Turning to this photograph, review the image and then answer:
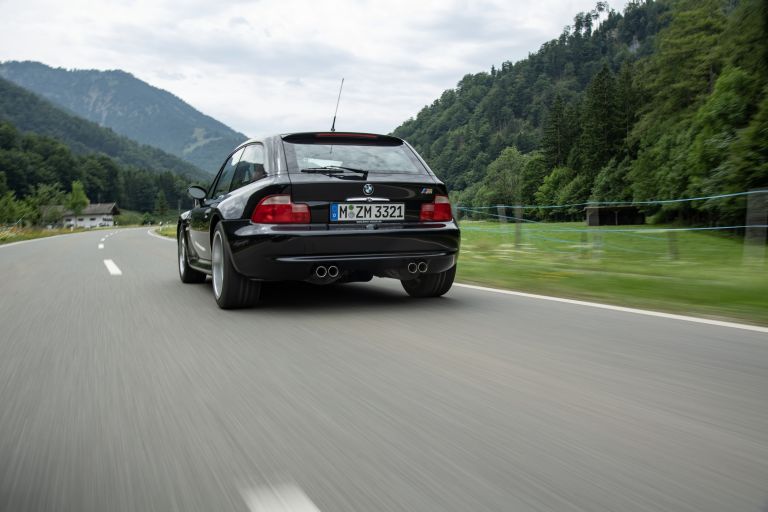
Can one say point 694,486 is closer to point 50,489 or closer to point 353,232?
point 50,489

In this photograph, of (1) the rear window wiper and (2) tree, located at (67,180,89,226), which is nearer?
(1) the rear window wiper

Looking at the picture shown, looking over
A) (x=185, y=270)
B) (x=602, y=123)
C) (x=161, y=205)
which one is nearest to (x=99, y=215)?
(x=161, y=205)

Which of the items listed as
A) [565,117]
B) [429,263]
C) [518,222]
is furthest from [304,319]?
[565,117]

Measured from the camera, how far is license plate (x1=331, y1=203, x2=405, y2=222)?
5.82m

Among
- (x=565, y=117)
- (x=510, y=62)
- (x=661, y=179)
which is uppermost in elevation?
(x=510, y=62)

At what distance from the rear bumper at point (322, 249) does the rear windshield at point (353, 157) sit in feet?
1.89

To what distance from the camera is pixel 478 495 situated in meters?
2.12

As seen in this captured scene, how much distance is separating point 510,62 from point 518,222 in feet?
637

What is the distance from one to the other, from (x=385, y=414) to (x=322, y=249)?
2.86 m

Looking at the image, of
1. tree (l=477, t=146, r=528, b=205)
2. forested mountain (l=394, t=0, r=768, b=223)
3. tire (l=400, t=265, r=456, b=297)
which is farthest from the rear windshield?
tree (l=477, t=146, r=528, b=205)

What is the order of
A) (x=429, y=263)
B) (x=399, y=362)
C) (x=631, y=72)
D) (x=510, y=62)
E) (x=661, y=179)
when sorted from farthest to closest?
(x=510, y=62)
(x=631, y=72)
(x=661, y=179)
(x=429, y=263)
(x=399, y=362)

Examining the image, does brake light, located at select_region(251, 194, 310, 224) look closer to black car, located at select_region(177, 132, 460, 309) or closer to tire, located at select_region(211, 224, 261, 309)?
black car, located at select_region(177, 132, 460, 309)

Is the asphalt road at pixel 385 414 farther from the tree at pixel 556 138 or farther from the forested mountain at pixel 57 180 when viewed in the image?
the tree at pixel 556 138

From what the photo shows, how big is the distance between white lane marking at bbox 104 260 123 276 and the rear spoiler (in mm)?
5278
